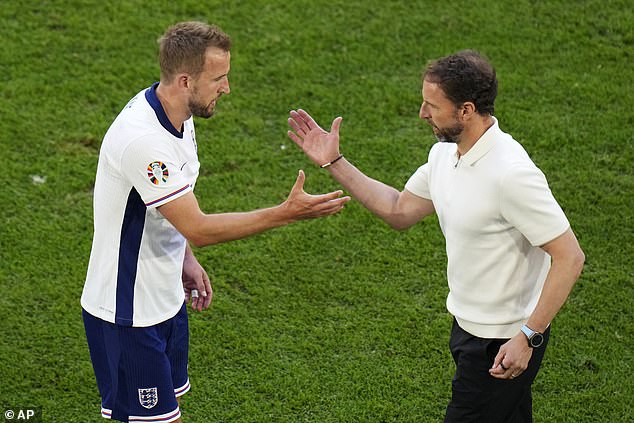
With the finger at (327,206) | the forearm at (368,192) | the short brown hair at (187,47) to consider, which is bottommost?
the forearm at (368,192)

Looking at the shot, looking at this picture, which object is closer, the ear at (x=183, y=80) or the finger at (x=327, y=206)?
the finger at (x=327, y=206)

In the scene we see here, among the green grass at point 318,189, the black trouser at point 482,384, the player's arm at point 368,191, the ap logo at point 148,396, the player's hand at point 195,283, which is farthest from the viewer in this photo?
the green grass at point 318,189

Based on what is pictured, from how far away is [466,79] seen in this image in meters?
3.92

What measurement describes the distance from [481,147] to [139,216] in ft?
4.76

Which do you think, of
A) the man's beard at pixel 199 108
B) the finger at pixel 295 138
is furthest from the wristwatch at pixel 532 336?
the man's beard at pixel 199 108

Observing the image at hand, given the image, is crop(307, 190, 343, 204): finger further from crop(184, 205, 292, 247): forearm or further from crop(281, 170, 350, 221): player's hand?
crop(184, 205, 292, 247): forearm

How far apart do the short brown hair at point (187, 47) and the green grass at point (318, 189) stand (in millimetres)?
2050

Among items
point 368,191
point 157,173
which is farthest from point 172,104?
point 368,191

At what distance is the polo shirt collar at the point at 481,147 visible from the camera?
12.9 feet

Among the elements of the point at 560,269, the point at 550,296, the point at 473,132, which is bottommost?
the point at 550,296

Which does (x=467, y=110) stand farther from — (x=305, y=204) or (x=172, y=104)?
(x=172, y=104)

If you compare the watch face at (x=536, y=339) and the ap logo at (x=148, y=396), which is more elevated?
the watch face at (x=536, y=339)

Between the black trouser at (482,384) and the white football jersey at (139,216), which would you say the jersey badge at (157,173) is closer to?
the white football jersey at (139,216)

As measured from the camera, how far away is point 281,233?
6562mm
